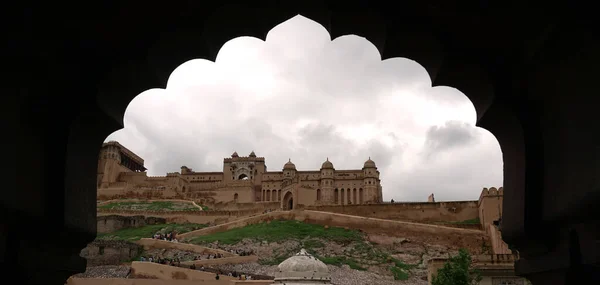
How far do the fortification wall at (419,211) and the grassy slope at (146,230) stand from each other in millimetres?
16175

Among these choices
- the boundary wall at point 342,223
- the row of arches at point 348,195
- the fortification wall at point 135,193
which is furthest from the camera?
the fortification wall at point 135,193

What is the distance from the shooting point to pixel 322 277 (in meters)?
9.62

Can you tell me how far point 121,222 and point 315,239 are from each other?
90.8 feet

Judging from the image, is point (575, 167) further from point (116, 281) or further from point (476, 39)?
point (116, 281)

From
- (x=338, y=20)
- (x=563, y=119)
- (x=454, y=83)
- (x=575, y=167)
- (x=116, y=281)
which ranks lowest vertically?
(x=116, y=281)

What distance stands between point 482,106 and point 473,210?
163 feet

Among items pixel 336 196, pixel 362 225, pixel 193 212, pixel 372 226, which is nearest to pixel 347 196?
pixel 336 196

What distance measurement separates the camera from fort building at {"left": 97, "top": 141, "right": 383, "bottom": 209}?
75688 mm

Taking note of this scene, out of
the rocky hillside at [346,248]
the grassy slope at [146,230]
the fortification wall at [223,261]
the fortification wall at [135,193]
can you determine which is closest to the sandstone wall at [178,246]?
the fortification wall at [223,261]

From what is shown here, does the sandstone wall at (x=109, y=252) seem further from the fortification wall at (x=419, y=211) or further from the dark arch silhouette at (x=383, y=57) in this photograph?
the dark arch silhouette at (x=383, y=57)

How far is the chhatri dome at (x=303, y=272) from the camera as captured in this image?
9508 millimetres

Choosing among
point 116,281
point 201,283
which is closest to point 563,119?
point 201,283

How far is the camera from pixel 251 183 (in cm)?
8119

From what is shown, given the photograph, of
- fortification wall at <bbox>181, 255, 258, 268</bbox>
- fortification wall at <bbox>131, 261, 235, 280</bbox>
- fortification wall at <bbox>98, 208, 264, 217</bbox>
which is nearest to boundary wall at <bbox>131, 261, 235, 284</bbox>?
fortification wall at <bbox>131, 261, 235, 280</bbox>
